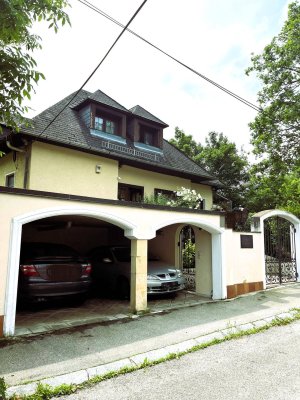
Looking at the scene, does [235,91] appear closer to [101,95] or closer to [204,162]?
[101,95]

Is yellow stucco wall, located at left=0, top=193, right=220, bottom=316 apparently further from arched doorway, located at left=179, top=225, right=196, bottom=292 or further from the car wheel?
arched doorway, located at left=179, top=225, right=196, bottom=292

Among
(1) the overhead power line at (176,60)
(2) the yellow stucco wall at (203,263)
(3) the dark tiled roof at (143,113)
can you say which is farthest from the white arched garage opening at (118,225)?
(3) the dark tiled roof at (143,113)

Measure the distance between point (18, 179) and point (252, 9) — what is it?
27.9ft

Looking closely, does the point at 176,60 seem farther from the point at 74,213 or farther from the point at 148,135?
the point at 148,135

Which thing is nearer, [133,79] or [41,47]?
[41,47]

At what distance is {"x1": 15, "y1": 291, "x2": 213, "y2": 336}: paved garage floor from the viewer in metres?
5.62

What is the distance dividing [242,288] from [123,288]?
11.9 feet

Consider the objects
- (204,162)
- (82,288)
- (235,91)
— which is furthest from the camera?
(204,162)

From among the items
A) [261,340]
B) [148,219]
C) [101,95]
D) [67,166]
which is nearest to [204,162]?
[101,95]

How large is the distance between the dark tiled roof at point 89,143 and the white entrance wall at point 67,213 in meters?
4.25

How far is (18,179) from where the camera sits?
9.89m

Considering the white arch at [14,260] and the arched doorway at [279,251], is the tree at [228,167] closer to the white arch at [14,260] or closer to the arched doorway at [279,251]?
the arched doorway at [279,251]

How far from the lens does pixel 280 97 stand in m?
17.2

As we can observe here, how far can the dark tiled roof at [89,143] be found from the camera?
9.79 metres
